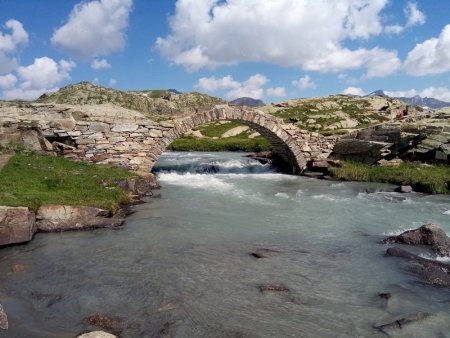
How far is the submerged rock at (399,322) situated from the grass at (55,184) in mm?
11324

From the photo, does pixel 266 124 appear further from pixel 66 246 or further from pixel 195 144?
pixel 195 144

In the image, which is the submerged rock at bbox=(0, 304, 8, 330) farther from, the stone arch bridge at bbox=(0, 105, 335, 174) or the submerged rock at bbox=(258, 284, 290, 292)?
the stone arch bridge at bbox=(0, 105, 335, 174)

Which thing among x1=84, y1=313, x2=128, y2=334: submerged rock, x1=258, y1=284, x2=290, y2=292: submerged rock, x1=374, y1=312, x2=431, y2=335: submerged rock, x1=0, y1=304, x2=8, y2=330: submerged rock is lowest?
x1=84, y1=313, x2=128, y2=334: submerged rock

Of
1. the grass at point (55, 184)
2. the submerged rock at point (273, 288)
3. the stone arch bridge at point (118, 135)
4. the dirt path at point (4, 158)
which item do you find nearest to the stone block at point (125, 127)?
the stone arch bridge at point (118, 135)

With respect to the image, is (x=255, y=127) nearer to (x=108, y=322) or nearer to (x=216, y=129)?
(x=108, y=322)

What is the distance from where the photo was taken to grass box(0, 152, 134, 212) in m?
14.9

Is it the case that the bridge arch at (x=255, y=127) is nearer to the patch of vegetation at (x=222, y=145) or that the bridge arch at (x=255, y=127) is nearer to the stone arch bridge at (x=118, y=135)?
the stone arch bridge at (x=118, y=135)

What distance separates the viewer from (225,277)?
10078 mm

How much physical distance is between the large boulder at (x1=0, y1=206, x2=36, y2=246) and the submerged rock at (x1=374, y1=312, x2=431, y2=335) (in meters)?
10.1

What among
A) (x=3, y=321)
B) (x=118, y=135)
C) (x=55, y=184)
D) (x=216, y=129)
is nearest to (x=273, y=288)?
(x=3, y=321)

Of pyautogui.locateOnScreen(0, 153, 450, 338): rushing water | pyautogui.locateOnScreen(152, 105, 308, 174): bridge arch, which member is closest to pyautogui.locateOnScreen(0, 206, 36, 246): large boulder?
pyautogui.locateOnScreen(0, 153, 450, 338): rushing water

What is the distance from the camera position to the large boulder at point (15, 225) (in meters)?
12.2

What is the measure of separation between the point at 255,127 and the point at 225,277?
22.1 meters

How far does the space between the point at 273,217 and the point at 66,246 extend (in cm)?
798
